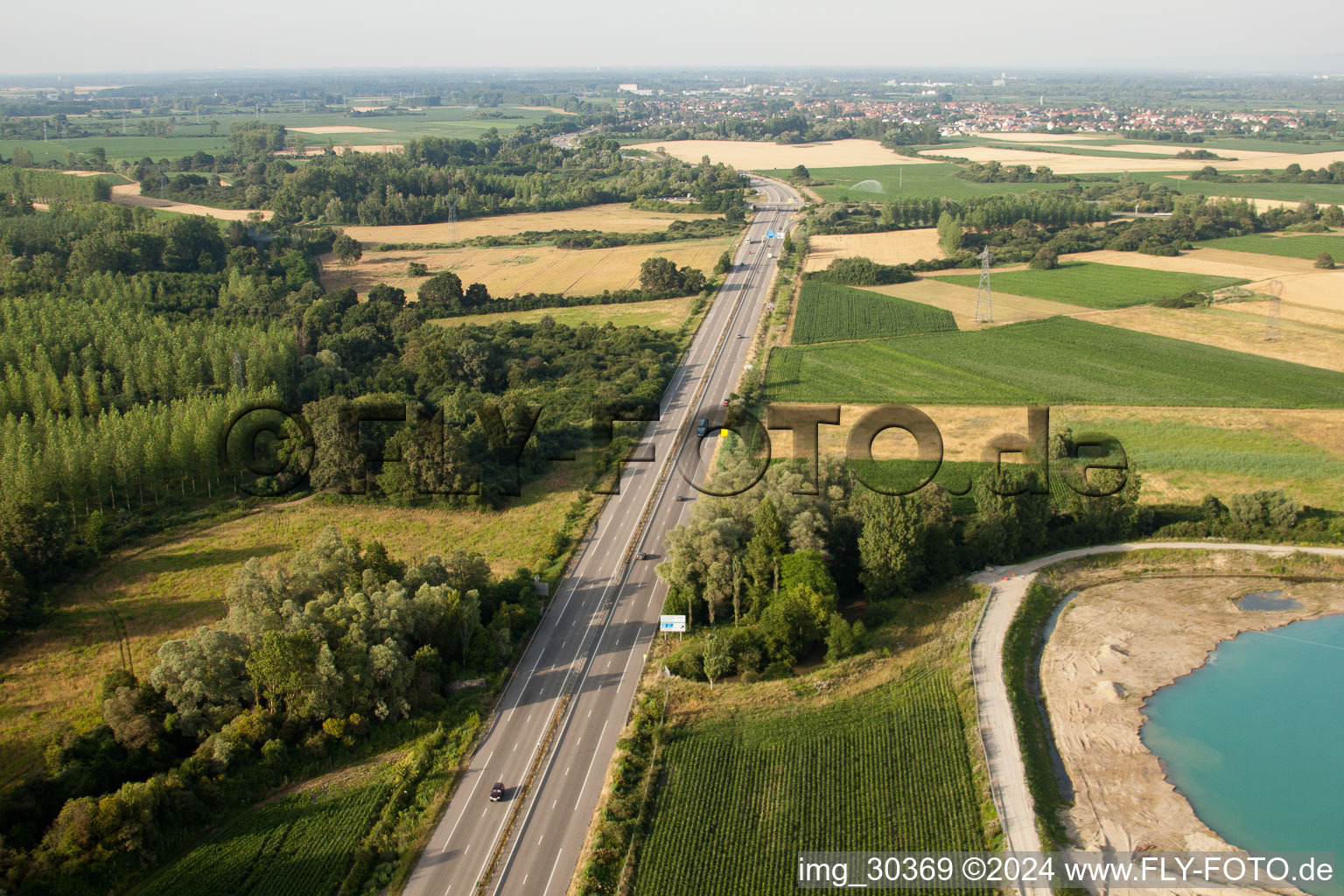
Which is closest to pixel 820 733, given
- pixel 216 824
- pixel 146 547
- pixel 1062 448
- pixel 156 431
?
pixel 216 824

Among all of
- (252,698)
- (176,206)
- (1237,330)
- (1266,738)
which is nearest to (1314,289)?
(1237,330)

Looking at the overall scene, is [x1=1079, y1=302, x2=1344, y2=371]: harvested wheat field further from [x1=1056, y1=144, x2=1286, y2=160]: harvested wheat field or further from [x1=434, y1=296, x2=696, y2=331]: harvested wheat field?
[x1=1056, y1=144, x2=1286, y2=160]: harvested wheat field

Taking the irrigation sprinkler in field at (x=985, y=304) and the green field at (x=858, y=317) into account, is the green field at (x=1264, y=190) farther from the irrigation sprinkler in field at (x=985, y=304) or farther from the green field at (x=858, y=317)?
the green field at (x=858, y=317)

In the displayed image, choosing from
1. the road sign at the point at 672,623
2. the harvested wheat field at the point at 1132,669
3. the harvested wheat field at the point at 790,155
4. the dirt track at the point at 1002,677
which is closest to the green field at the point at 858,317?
the dirt track at the point at 1002,677

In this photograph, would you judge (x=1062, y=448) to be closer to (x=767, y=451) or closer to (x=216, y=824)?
(x=767, y=451)

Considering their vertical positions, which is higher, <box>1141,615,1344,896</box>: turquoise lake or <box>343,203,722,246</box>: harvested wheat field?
<box>343,203,722,246</box>: harvested wheat field

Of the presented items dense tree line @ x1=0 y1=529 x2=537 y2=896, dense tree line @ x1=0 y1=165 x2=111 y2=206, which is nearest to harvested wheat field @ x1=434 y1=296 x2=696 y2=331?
dense tree line @ x1=0 y1=529 x2=537 y2=896
